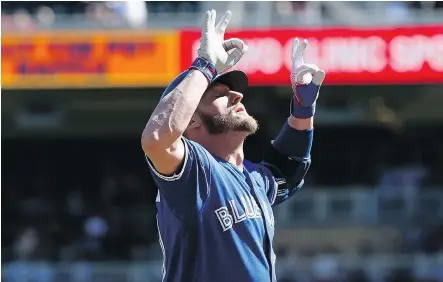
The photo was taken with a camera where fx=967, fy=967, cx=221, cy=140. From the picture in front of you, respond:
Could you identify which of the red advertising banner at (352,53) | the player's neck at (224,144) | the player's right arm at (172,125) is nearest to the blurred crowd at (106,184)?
the red advertising banner at (352,53)

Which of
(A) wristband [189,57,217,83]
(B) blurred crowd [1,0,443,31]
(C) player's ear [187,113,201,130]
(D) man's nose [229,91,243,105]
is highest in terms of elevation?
(A) wristband [189,57,217,83]

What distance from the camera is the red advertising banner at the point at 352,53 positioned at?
37.8 ft

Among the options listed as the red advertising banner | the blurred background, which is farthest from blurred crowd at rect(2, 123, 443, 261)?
the red advertising banner

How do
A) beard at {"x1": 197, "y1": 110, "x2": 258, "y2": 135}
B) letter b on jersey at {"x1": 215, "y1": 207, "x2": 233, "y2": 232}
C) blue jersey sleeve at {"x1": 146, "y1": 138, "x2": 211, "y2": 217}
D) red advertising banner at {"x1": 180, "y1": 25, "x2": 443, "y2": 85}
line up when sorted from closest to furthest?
1. blue jersey sleeve at {"x1": 146, "y1": 138, "x2": 211, "y2": 217}
2. letter b on jersey at {"x1": 215, "y1": 207, "x2": 233, "y2": 232}
3. beard at {"x1": 197, "y1": 110, "x2": 258, "y2": 135}
4. red advertising banner at {"x1": 180, "y1": 25, "x2": 443, "y2": 85}

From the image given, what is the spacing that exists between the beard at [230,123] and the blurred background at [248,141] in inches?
304

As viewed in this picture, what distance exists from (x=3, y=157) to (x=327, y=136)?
17.6 feet

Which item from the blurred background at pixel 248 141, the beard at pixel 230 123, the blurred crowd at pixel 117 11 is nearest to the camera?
the beard at pixel 230 123

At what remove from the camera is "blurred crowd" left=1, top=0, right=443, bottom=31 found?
1208 centimetres

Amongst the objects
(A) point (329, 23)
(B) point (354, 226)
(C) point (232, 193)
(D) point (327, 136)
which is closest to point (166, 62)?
(A) point (329, 23)

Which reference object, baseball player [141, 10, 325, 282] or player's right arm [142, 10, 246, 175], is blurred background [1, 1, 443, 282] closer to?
baseball player [141, 10, 325, 282]

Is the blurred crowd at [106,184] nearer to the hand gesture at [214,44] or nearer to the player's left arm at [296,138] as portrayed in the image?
the player's left arm at [296,138]

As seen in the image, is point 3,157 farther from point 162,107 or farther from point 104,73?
point 162,107

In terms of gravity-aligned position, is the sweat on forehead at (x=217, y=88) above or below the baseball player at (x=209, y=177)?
above

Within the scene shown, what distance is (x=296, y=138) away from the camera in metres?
4.36
